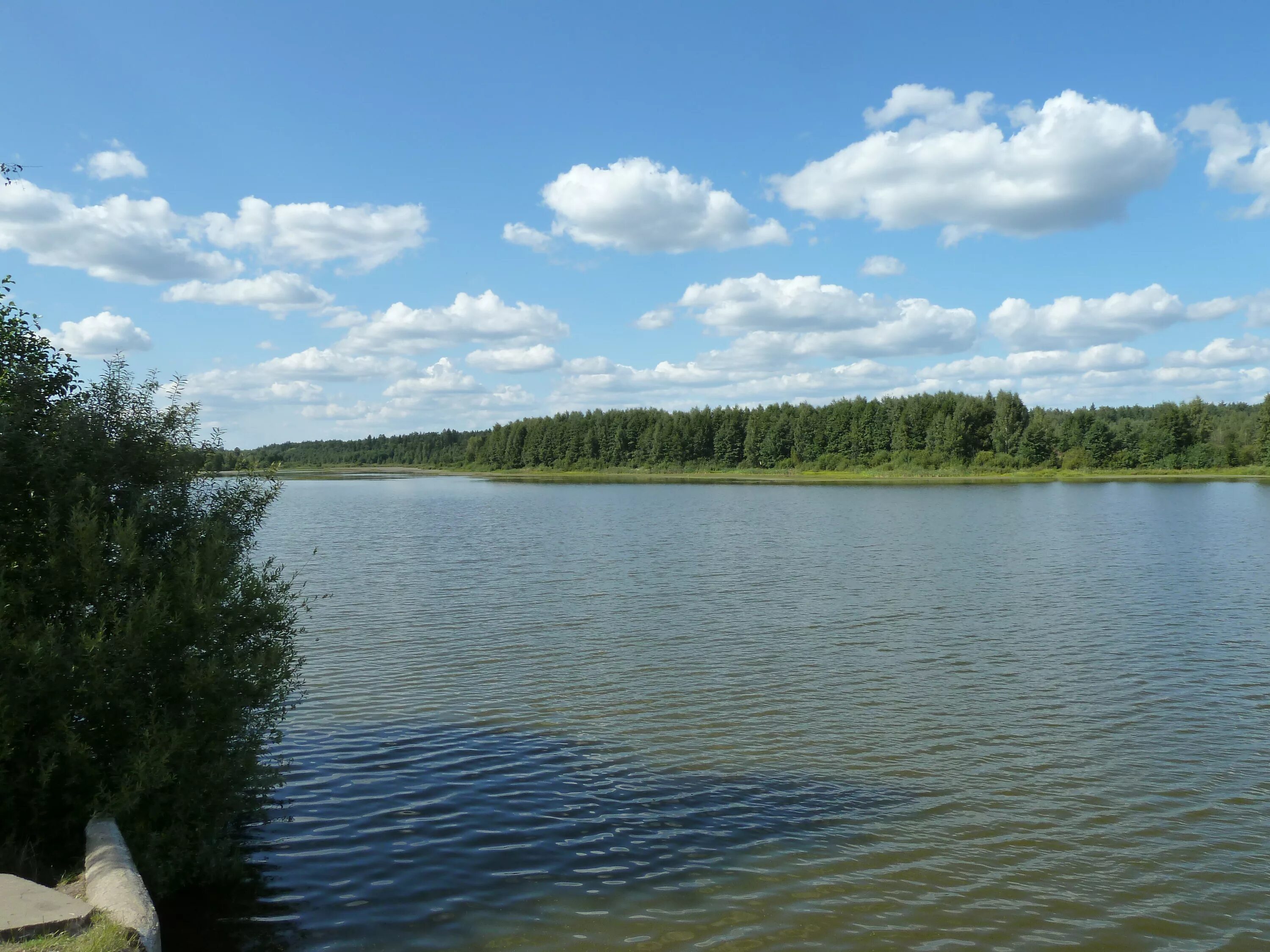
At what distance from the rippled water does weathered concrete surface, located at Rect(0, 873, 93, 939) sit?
1.59m

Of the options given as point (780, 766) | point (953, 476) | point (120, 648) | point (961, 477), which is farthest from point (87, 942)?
point (953, 476)

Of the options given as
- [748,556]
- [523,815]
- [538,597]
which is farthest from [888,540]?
[523,815]

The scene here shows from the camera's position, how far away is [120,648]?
8070mm

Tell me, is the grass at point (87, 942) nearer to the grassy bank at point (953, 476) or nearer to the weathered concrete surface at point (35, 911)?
the weathered concrete surface at point (35, 911)

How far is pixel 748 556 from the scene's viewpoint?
124 ft

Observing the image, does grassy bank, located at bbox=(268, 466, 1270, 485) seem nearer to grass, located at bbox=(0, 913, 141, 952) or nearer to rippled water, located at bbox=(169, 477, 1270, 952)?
rippled water, located at bbox=(169, 477, 1270, 952)

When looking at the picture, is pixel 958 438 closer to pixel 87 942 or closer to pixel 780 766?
pixel 780 766

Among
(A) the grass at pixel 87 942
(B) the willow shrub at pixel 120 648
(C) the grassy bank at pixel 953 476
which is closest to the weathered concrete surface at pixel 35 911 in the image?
(A) the grass at pixel 87 942

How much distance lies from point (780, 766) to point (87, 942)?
9129mm

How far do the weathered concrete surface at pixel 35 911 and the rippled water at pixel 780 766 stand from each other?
1587 mm

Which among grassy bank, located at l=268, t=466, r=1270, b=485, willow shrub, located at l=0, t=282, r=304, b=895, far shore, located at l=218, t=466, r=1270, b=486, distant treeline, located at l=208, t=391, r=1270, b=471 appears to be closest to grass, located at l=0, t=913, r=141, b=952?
willow shrub, located at l=0, t=282, r=304, b=895

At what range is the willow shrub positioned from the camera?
25.6 ft

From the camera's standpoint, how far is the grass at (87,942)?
574 centimetres

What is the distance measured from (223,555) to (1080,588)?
90.6ft
